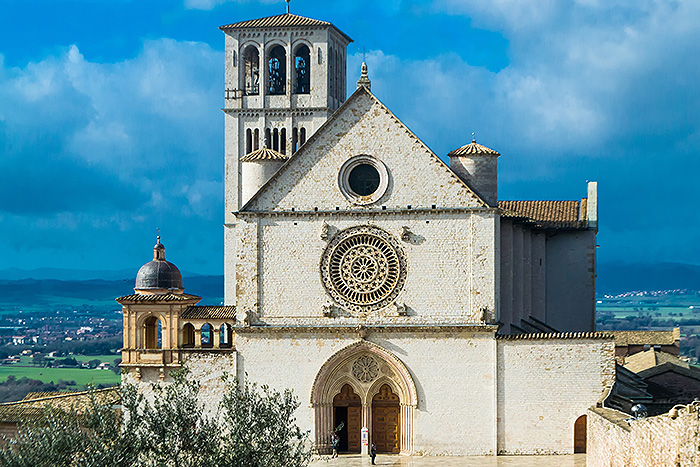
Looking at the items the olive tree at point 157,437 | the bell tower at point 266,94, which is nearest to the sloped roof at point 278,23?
the bell tower at point 266,94

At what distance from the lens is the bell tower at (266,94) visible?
6675 centimetres

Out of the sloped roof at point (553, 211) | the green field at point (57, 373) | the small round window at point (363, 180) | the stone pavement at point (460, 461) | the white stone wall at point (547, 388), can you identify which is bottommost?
the green field at point (57, 373)

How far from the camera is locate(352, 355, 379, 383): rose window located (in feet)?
157

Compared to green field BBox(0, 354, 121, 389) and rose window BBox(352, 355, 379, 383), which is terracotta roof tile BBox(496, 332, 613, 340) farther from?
green field BBox(0, 354, 121, 389)

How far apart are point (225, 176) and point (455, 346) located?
24.5 metres

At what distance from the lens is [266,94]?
67062 millimetres

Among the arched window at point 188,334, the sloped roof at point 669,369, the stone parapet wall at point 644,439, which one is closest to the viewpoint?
the stone parapet wall at point 644,439

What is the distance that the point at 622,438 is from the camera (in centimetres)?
3412

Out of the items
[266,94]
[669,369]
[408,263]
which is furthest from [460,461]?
[266,94]

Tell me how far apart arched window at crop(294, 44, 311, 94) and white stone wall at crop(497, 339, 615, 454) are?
2570cm

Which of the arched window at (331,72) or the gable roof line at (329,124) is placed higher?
the arched window at (331,72)

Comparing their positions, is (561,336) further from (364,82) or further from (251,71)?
(251,71)

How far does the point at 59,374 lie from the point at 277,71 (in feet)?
214

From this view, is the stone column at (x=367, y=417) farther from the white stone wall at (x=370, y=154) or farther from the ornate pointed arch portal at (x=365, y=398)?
the white stone wall at (x=370, y=154)
